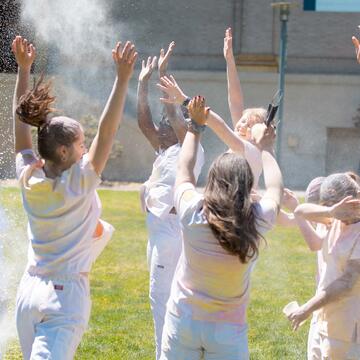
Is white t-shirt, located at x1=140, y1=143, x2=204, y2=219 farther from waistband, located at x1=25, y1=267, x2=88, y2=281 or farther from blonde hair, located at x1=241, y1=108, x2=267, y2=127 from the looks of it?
waistband, located at x1=25, y1=267, x2=88, y2=281

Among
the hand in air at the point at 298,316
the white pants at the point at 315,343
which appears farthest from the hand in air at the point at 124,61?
the white pants at the point at 315,343

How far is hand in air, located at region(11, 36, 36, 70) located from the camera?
192 inches

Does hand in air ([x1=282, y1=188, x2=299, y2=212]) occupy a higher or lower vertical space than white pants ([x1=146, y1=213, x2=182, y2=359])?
higher

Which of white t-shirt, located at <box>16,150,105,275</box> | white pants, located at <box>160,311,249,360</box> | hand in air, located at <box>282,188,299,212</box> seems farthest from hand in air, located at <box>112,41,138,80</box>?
hand in air, located at <box>282,188,299,212</box>

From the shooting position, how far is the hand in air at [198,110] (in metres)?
4.39

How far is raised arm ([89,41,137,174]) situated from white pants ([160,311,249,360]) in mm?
826

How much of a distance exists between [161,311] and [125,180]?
703 inches

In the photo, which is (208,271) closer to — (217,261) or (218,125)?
(217,261)

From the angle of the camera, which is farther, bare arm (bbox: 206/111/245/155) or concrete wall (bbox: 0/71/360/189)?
concrete wall (bbox: 0/71/360/189)

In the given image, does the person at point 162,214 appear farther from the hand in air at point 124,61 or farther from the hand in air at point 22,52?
the hand in air at point 124,61

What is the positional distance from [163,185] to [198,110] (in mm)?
1756

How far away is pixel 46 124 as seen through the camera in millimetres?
4555

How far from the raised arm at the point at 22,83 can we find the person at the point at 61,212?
0.21 metres

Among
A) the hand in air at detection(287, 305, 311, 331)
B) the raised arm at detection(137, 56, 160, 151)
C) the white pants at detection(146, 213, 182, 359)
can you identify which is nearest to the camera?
the hand in air at detection(287, 305, 311, 331)
